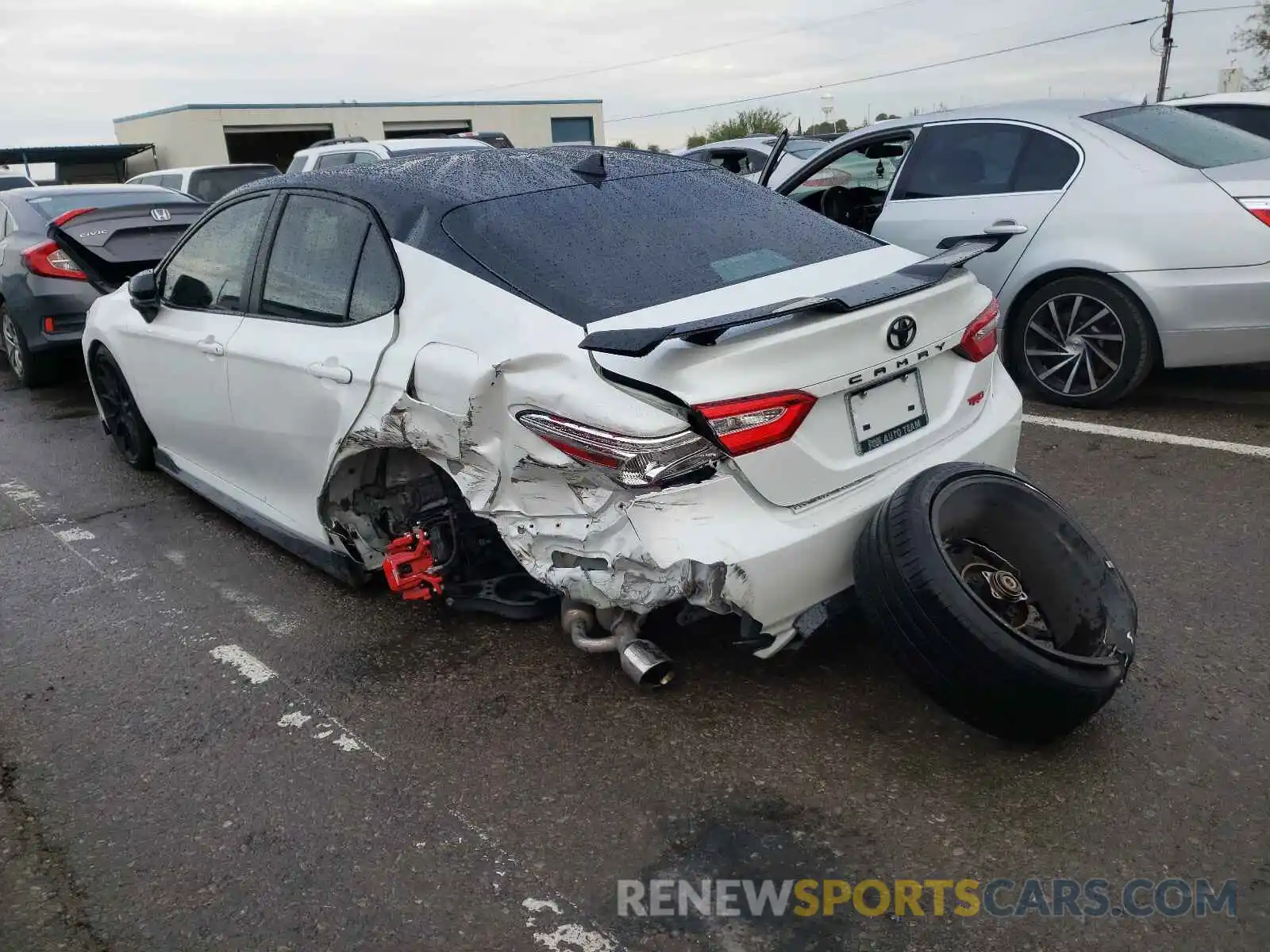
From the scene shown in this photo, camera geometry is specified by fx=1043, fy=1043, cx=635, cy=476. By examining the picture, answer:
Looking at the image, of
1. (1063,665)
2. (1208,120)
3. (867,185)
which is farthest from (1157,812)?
(867,185)

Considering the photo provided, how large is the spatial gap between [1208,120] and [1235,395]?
5.38ft

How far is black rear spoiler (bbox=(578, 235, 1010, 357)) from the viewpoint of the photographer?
2.55 m

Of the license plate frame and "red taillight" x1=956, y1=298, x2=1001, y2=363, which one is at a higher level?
"red taillight" x1=956, y1=298, x2=1001, y2=363

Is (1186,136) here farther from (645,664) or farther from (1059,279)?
(645,664)

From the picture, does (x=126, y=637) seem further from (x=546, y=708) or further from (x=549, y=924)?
(x=549, y=924)

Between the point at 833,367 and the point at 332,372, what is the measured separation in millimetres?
1693

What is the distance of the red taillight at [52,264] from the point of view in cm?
759

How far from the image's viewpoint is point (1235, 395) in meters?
5.89

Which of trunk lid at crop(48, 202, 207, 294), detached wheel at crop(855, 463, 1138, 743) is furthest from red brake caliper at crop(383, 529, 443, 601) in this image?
trunk lid at crop(48, 202, 207, 294)

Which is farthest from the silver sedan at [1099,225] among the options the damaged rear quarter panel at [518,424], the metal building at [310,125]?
the metal building at [310,125]

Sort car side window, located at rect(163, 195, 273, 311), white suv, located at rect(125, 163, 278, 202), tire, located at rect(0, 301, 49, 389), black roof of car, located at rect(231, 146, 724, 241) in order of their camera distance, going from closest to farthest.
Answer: black roof of car, located at rect(231, 146, 724, 241) < car side window, located at rect(163, 195, 273, 311) < tire, located at rect(0, 301, 49, 389) < white suv, located at rect(125, 163, 278, 202)

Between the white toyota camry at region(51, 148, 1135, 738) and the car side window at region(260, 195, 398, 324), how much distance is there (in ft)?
0.04

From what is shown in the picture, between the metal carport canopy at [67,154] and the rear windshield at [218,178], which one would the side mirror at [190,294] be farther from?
the metal carport canopy at [67,154]

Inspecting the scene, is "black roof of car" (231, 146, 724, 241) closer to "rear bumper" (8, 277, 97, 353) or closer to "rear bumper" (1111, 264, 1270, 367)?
"rear bumper" (1111, 264, 1270, 367)
